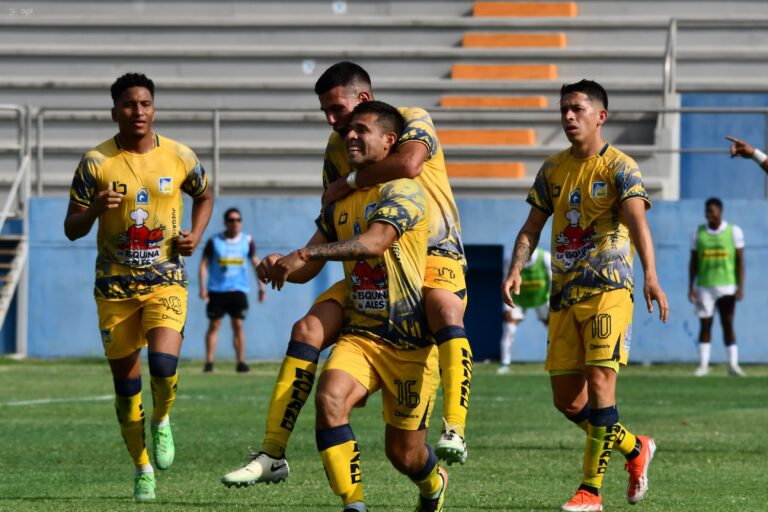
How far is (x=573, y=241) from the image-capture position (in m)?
8.29

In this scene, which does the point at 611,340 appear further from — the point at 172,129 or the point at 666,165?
the point at 172,129

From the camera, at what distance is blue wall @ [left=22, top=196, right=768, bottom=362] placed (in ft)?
72.6

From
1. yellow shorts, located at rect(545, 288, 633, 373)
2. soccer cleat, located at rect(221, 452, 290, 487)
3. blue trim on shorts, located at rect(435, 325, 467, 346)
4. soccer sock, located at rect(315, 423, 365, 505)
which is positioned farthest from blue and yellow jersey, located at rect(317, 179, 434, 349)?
yellow shorts, located at rect(545, 288, 633, 373)

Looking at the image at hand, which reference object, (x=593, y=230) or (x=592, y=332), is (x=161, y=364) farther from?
(x=593, y=230)

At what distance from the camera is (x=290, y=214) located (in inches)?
891

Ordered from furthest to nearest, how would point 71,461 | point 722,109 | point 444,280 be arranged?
point 722,109
point 71,461
point 444,280

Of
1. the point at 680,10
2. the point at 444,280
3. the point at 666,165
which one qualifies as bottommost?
the point at 444,280

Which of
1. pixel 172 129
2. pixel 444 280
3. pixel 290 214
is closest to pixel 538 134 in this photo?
pixel 290 214

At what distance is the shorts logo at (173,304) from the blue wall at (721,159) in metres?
16.0

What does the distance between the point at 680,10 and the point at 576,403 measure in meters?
18.5

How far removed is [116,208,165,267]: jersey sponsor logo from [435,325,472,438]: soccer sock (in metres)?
2.41

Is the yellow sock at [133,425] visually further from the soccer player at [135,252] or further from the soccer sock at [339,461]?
the soccer sock at [339,461]

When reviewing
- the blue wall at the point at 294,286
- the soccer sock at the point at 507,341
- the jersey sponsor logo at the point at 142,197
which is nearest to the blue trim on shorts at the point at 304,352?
the jersey sponsor logo at the point at 142,197

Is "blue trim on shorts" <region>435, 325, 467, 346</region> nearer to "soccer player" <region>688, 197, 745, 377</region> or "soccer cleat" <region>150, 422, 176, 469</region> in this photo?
"soccer cleat" <region>150, 422, 176, 469</region>
